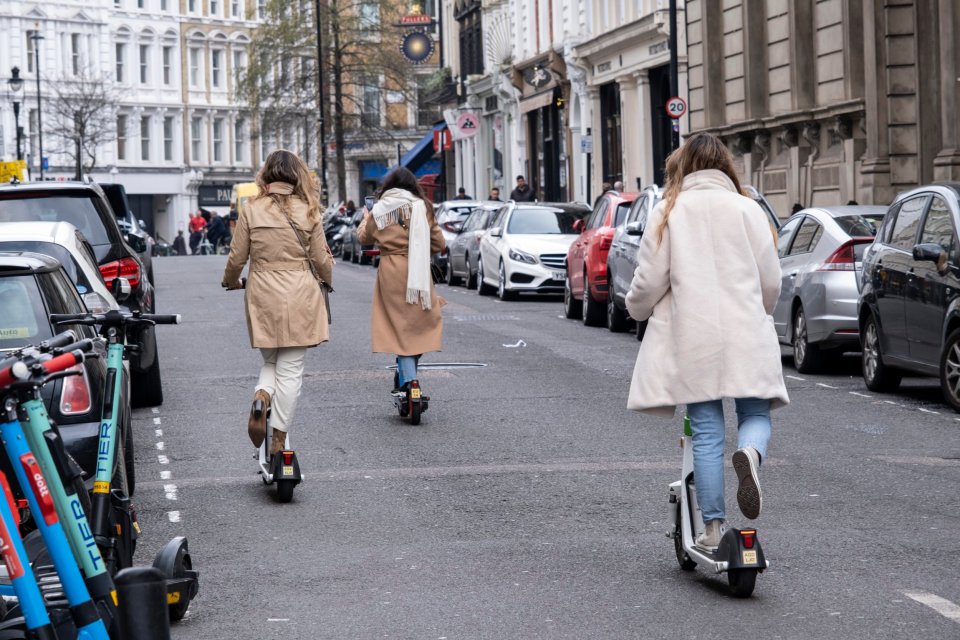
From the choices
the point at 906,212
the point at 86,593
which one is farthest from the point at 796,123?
the point at 86,593

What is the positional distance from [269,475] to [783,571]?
130 inches

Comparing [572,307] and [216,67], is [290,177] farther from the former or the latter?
[216,67]

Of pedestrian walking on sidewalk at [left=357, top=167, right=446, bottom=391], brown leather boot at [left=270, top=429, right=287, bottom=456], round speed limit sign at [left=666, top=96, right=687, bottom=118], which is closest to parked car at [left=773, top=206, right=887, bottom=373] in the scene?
pedestrian walking on sidewalk at [left=357, top=167, right=446, bottom=391]

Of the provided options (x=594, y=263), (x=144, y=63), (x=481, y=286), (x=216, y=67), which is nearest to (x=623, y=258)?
(x=594, y=263)

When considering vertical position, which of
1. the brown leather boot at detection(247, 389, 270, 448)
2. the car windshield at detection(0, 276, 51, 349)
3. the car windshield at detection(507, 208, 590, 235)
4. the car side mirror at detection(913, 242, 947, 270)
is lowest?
the brown leather boot at detection(247, 389, 270, 448)

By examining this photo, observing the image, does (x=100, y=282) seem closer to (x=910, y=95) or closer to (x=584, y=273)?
(x=584, y=273)

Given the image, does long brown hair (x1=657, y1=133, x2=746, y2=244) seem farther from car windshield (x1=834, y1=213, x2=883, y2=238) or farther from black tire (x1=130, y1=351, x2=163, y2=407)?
car windshield (x1=834, y1=213, x2=883, y2=238)

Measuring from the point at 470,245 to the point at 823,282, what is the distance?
1661 cm

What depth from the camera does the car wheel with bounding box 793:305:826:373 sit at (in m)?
15.8

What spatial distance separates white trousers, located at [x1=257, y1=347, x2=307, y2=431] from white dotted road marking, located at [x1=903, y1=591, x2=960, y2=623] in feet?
12.7

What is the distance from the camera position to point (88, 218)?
13.9 meters

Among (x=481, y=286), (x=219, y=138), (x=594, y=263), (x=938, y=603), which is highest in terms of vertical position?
(x=219, y=138)

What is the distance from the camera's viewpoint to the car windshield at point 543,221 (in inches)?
1103

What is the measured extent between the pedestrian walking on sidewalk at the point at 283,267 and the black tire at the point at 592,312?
12.1 m
